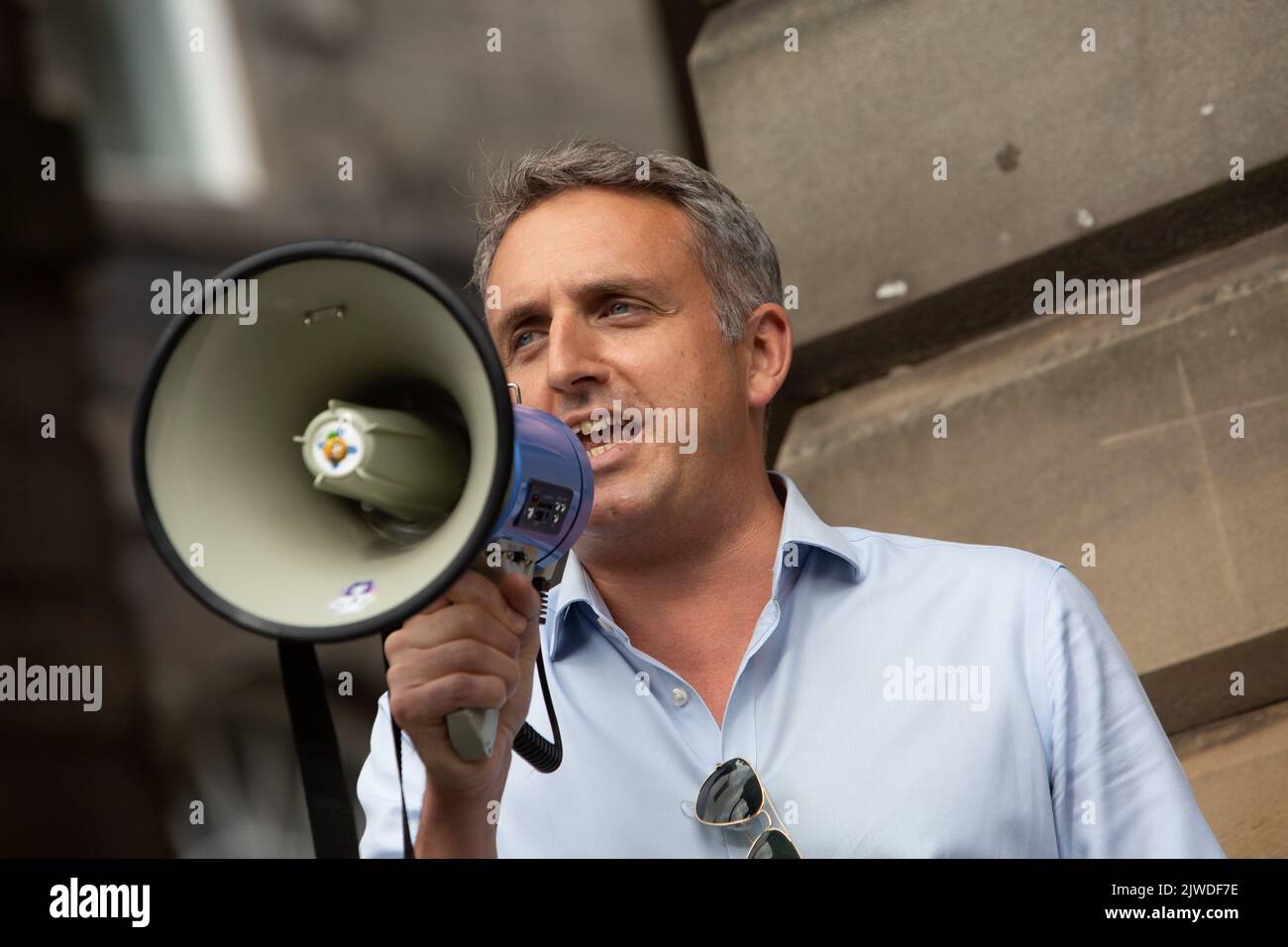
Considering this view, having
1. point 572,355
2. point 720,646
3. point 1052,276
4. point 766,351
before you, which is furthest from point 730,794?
point 1052,276

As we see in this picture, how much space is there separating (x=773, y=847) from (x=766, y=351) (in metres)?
0.91

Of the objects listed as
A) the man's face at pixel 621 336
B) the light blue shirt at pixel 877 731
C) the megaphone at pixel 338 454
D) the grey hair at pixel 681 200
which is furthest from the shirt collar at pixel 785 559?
the megaphone at pixel 338 454

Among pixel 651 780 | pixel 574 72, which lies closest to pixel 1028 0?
pixel 651 780

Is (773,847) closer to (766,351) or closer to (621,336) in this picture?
(621,336)

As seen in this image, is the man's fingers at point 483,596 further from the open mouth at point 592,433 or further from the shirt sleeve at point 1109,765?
the shirt sleeve at point 1109,765

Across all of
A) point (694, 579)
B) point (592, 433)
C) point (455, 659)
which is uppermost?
point (592, 433)

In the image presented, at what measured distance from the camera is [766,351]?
2.65 m

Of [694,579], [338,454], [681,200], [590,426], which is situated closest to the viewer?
[338,454]

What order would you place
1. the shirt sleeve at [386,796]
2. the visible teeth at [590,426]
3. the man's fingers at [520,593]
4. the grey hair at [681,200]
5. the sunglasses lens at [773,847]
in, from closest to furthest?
1. the man's fingers at [520,593]
2. the sunglasses lens at [773,847]
3. the shirt sleeve at [386,796]
4. the visible teeth at [590,426]
5. the grey hair at [681,200]

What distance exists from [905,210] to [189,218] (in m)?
4.20

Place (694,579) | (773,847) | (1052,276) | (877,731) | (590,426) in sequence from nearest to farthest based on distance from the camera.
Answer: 1. (773,847)
2. (877,731)
3. (590,426)
4. (694,579)
5. (1052,276)

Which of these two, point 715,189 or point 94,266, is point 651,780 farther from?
point 94,266

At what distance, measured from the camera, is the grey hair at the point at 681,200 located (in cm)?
254

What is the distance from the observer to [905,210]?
2992mm
